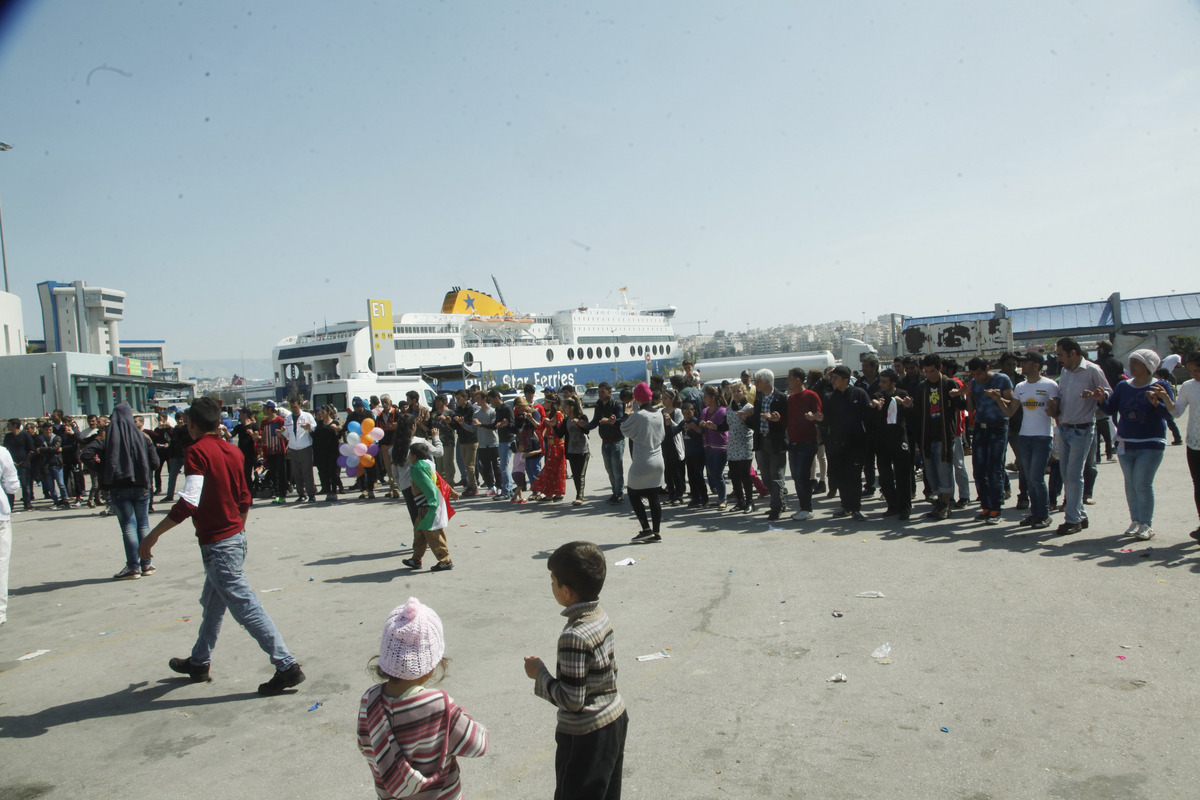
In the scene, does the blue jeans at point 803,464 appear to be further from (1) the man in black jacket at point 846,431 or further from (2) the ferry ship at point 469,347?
(2) the ferry ship at point 469,347

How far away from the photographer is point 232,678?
471cm

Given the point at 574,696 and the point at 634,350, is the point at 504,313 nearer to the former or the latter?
the point at 634,350

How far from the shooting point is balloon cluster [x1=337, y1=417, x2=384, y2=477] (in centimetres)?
1215

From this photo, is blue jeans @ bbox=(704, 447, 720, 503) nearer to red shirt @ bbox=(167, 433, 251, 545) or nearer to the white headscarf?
the white headscarf

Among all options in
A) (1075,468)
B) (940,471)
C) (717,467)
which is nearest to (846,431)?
(940,471)

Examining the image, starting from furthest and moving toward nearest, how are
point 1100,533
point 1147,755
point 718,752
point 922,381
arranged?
point 922,381 → point 1100,533 → point 718,752 → point 1147,755

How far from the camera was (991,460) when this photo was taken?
7.91 metres

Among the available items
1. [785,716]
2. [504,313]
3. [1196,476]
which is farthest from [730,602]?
[504,313]

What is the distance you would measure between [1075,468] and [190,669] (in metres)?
7.92

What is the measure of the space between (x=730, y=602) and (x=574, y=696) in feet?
11.9

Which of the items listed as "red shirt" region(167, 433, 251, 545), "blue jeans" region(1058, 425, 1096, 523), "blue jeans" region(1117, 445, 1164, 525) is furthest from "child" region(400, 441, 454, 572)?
"blue jeans" region(1117, 445, 1164, 525)

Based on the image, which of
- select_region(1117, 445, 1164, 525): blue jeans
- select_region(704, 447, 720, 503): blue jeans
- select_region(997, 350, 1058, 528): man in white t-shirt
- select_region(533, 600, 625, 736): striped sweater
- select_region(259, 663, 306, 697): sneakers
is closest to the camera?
select_region(533, 600, 625, 736): striped sweater

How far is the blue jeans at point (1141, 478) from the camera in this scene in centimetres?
642

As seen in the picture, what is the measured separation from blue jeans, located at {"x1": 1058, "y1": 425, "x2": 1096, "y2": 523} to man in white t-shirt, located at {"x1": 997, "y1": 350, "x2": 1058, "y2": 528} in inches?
10.1
